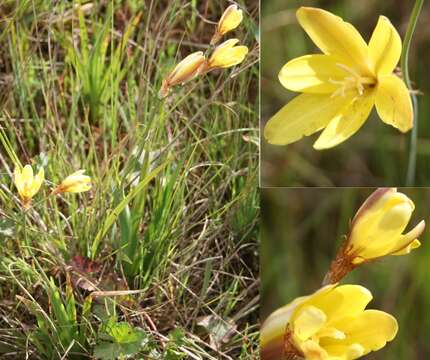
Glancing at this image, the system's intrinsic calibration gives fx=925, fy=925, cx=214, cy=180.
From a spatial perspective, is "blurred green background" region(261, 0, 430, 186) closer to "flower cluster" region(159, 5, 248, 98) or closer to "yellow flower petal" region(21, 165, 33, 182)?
"flower cluster" region(159, 5, 248, 98)

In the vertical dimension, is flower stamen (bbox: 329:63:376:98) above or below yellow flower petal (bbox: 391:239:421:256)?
above

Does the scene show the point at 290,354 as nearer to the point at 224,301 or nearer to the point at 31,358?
the point at 224,301

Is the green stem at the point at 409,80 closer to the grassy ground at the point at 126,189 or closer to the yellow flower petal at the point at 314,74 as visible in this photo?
the yellow flower petal at the point at 314,74

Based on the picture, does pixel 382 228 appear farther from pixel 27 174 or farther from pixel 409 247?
pixel 27 174

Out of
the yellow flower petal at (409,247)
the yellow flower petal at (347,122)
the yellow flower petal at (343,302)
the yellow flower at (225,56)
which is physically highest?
the yellow flower at (225,56)

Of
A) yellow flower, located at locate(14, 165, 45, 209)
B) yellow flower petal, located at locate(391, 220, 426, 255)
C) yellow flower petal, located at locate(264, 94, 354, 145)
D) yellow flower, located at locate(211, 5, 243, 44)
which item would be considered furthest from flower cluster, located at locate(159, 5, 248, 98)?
yellow flower petal, located at locate(391, 220, 426, 255)

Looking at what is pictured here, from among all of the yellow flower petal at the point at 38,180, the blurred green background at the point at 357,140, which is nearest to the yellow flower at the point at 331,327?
the blurred green background at the point at 357,140
